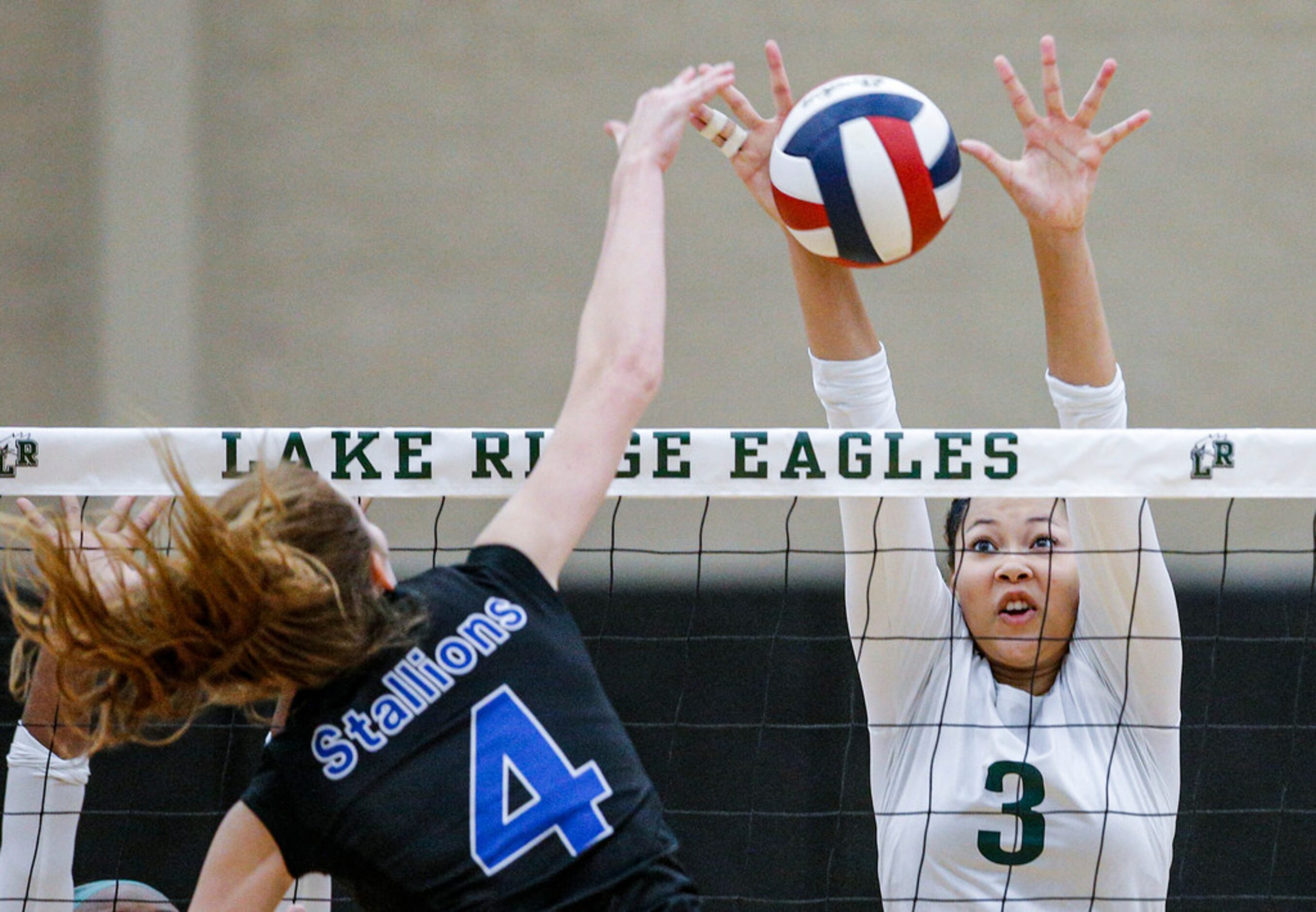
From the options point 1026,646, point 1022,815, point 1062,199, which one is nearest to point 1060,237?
point 1062,199

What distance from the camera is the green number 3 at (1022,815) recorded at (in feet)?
7.99

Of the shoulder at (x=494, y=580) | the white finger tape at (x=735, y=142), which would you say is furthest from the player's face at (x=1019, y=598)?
the shoulder at (x=494, y=580)

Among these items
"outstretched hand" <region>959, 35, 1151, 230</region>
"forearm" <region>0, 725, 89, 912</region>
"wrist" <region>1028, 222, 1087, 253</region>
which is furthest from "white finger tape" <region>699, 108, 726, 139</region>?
"forearm" <region>0, 725, 89, 912</region>

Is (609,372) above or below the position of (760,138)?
below

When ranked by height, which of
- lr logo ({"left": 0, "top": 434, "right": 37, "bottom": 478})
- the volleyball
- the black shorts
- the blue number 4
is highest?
the volleyball

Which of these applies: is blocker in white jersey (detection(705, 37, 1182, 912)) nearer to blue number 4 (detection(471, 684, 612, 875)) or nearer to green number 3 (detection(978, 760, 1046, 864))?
→ green number 3 (detection(978, 760, 1046, 864))

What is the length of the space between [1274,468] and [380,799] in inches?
73.8

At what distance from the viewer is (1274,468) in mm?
2729

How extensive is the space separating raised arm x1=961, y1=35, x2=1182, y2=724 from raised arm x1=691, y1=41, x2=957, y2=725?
281mm

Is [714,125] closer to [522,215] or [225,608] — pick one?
[225,608]

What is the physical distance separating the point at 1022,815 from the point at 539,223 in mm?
4775

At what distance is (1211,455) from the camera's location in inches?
107

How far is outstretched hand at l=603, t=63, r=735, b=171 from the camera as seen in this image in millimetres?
1883

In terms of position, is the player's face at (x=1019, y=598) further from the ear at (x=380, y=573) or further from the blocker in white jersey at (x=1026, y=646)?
the ear at (x=380, y=573)
